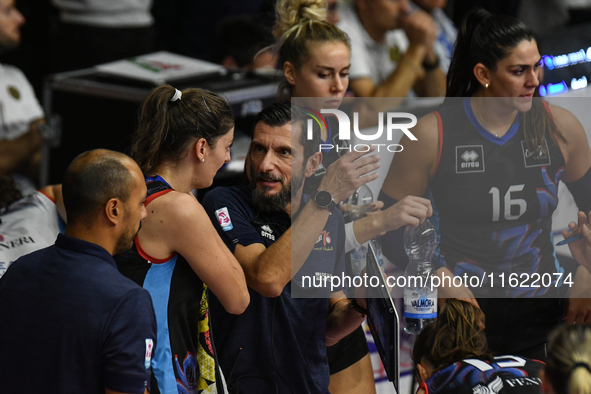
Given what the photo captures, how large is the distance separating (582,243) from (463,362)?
0.59 m

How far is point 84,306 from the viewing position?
5.90 ft

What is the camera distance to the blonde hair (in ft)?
5.57

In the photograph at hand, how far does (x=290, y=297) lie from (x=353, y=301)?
24cm

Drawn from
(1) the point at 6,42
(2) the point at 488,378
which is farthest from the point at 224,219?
(1) the point at 6,42

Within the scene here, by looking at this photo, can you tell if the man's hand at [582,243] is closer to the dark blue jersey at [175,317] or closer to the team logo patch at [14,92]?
the dark blue jersey at [175,317]

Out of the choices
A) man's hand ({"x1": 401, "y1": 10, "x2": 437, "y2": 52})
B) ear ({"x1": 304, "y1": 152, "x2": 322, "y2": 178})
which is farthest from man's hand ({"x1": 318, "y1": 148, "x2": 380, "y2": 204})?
man's hand ({"x1": 401, "y1": 10, "x2": 437, "y2": 52})

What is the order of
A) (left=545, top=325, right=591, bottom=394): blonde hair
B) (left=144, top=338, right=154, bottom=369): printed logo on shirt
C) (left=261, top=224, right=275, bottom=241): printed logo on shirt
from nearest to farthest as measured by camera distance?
(left=545, top=325, right=591, bottom=394): blonde hair
(left=144, top=338, right=154, bottom=369): printed logo on shirt
(left=261, top=224, right=275, bottom=241): printed logo on shirt

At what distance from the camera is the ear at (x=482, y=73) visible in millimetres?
2652

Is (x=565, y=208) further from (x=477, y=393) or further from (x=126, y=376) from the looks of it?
(x=126, y=376)

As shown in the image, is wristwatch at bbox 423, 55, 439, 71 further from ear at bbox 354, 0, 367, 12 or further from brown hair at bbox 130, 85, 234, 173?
brown hair at bbox 130, 85, 234, 173

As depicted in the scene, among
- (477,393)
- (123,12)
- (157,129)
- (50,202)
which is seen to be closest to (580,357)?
(477,393)

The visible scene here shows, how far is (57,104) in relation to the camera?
4.02 metres

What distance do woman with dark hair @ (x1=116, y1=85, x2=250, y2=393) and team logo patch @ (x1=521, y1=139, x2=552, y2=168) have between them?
1042mm

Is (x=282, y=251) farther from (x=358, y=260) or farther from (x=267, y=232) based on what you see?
(x=358, y=260)
